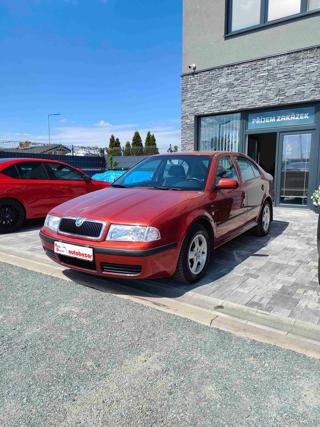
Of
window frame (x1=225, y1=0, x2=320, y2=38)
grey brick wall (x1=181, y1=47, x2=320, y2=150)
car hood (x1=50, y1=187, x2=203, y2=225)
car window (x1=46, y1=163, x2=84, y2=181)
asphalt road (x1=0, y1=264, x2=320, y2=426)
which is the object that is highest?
window frame (x1=225, y1=0, x2=320, y2=38)

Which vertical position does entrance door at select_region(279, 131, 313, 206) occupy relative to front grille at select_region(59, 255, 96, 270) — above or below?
above

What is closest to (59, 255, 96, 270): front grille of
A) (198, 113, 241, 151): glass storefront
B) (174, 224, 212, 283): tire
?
(174, 224, 212, 283): tire

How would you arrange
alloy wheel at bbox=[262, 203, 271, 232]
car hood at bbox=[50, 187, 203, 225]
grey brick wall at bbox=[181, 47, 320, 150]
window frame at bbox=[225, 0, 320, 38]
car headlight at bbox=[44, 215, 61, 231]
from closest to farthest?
car hood at bbox=[50, 187, 203, 225], car headlight at bbox=[44, 215, 61, 231], alloy wheel at bbox=[262, 203, 271, 232], window frame at bbox=[225, 0, 320, 38], grey brick wall at bbox=[181, 47, 320, 150]

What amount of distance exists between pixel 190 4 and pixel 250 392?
1064 cm

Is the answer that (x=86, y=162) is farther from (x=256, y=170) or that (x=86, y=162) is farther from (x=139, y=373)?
(x=139, y=373)

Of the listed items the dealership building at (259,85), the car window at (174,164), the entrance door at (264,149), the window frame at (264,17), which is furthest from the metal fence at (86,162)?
the car window at (174,164)

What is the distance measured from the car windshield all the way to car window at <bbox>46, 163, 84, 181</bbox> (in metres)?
2.92

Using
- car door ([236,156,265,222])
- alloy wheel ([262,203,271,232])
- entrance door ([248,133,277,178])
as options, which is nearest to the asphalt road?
car door ([236,156,265,222])

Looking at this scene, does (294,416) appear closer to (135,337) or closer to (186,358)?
(186,358)

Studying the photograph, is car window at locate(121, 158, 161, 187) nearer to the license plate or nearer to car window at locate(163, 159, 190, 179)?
car window at locate(163, 159, 190, 179)

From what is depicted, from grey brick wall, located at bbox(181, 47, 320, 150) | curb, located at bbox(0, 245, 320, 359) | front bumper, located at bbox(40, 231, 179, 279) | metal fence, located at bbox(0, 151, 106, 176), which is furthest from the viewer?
metal fence, located at bbox(0, 151, 106, 176)

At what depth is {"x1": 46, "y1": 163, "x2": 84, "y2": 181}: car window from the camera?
6928 millimetres

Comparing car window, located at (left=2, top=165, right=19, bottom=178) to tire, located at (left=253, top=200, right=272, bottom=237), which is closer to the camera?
tire, located at (left=253, top=200, right=272, bottom=237)

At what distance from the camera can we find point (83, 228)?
10.8 feet
